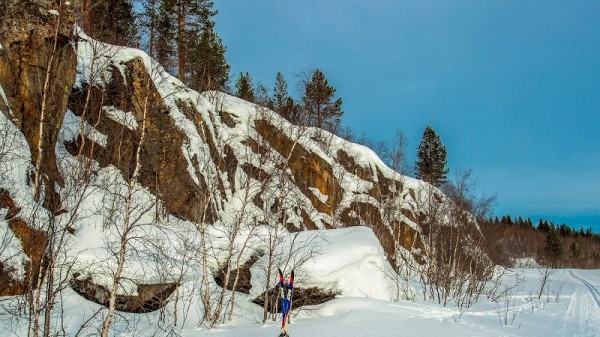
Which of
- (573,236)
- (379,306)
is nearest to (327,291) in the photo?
(379,306)

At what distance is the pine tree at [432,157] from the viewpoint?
5006 centimetres

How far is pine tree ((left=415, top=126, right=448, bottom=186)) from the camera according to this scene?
50.1 meters

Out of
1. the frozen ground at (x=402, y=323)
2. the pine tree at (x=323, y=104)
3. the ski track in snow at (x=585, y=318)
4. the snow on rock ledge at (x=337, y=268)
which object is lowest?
the ski track in snow at (x=585, y=318)

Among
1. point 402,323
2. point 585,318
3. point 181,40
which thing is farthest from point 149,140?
point 585,318

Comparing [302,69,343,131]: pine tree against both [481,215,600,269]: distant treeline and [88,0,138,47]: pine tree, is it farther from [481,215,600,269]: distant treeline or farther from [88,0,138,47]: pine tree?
[481,215,600,269]: distant treeline

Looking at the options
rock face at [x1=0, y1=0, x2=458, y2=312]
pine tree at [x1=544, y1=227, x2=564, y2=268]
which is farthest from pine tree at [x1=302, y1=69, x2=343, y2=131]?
pine tree at [x1=544, y1=227, x2=564, y2=268]

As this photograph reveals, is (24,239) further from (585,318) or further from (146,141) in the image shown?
(585,318)

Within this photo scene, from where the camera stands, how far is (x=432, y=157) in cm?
5081

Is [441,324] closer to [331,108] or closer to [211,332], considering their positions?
[211,332]

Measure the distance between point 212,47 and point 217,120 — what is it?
9.72m

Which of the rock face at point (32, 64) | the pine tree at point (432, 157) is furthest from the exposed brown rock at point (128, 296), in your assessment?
the pine tree at point (432, 157)

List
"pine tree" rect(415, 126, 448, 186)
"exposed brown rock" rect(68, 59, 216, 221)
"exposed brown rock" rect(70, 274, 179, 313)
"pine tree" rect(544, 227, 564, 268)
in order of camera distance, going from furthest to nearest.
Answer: "pine tree" rect(544, 227, 564, 268), "pine tree" rect(415, 126, 448, 186), "exposed brown rock" rect(68, 59, 216, 221), "exposed brown rock" rect(70, 274, 179, 313)

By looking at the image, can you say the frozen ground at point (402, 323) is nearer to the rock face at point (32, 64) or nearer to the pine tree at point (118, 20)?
the rock face at point (32, 64)

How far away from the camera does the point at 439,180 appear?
50.3 meters
